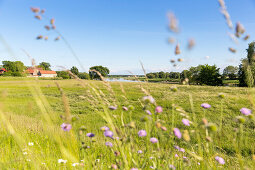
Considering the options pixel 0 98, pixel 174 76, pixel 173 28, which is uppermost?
pixel 173 28

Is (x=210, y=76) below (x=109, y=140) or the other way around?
the other way around

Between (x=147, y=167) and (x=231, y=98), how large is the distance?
941 centimetres

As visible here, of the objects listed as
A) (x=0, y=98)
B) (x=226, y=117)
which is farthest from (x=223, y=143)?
(x=0, y=98)

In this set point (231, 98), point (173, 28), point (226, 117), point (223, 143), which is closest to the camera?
point (173, 28)

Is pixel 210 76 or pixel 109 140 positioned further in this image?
pixel 210 76

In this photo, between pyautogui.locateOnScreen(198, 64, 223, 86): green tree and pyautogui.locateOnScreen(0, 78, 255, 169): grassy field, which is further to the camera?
pyautogui.locateOnScreen(198, 64, 223, 86): green tree

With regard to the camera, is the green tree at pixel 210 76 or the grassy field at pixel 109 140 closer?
the grassy field at pixel 109 140

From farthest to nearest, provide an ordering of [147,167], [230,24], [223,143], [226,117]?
[226,117], [223,143], [147,167], [230,24]

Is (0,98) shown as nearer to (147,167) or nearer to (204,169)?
(147,167)

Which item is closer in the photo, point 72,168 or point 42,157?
point 72,168

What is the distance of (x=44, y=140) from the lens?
2918mm

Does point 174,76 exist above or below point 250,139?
above

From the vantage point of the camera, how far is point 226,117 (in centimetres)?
632

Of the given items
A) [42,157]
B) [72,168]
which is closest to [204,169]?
[72,168]
